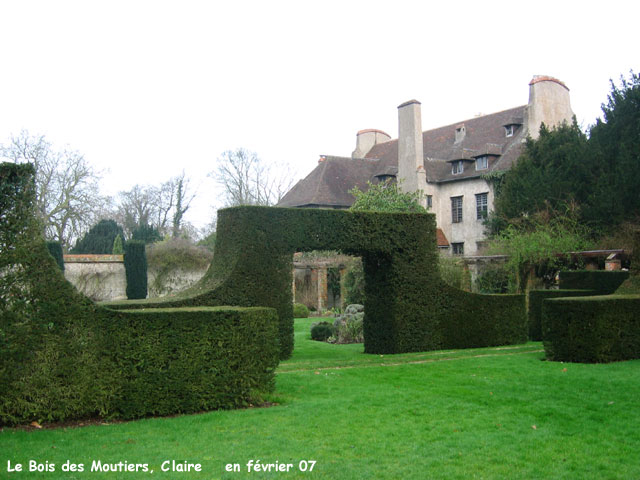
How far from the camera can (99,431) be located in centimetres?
702

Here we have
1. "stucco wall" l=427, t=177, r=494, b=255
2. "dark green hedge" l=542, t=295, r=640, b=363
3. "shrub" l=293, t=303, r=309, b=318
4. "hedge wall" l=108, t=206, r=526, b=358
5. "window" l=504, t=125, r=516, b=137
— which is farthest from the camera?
"window" l=504, t=125, r=516, b=137

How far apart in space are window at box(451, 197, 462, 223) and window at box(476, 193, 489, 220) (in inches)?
55.2

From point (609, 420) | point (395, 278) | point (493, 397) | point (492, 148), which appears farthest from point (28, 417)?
point (492, 148)

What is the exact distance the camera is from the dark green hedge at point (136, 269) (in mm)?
29469

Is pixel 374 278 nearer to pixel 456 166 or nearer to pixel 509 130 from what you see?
pixel 456 166

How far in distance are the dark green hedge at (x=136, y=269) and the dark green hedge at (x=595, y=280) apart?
19.8 m

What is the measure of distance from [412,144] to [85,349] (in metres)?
31.7

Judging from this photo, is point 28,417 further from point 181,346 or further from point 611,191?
point 611,191

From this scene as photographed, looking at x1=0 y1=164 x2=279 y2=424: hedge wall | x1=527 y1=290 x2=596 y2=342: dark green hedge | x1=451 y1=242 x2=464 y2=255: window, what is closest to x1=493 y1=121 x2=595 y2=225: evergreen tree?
x1=451 y1=242 x2=464 y2=255: window

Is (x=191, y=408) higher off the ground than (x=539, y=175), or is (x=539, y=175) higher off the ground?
(x=539, y=175)

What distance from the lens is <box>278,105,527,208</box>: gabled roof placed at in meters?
36.3

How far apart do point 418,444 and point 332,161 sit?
3728 centimetres

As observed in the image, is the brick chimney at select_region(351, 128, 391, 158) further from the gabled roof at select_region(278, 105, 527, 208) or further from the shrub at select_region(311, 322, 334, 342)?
the shrub at select_region(311, 322, 334, 342)

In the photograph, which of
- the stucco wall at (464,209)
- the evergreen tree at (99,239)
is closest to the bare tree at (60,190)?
the evergreen tree at (99,239)
